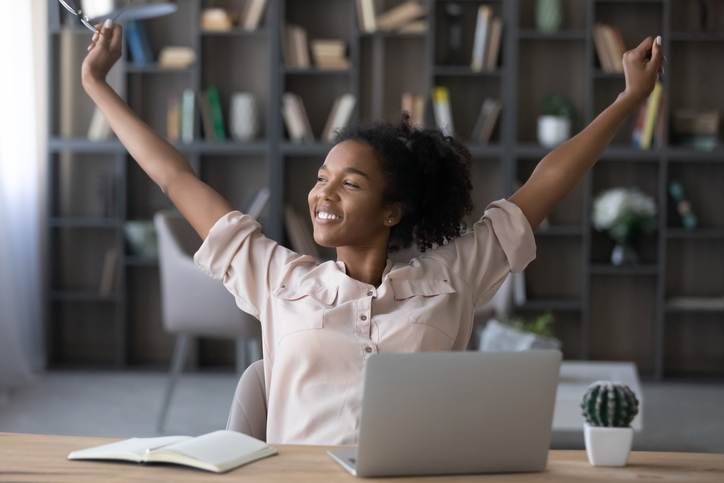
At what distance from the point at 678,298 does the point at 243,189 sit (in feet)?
8.46

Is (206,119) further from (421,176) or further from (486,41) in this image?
(421,176)

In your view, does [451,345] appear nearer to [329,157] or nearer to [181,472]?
[329,157]

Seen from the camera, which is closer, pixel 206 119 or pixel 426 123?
pixel 426 123

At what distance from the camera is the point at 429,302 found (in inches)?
52.7

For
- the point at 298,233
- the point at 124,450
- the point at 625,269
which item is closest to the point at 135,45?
the point at 298,233

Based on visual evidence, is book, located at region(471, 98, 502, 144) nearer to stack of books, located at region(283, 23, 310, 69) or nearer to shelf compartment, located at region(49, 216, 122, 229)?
stack of books, located at region(283, 23, 310, 69)

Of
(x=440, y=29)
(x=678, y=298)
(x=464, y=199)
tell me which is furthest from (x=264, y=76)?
(x=464, y=199)

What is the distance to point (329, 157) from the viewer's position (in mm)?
1437

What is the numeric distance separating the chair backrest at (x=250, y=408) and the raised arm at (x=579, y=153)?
58 cm

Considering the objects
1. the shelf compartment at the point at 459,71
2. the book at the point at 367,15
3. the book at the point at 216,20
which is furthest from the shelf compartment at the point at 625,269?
the book at the point at 216,20

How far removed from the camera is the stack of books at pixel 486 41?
4.18 meters

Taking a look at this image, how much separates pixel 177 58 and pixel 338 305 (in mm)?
3323

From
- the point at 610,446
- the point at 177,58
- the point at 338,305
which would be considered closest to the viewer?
the point at 610,446

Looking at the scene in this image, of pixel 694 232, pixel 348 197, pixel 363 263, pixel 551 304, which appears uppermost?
pixel 348 197
